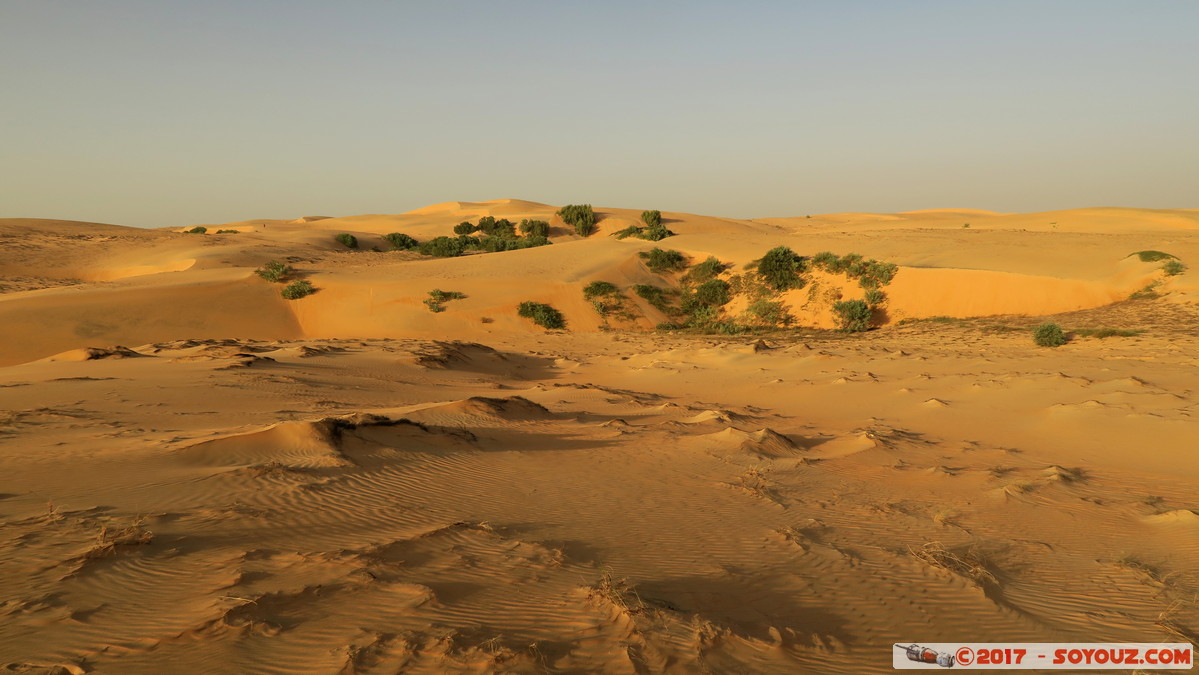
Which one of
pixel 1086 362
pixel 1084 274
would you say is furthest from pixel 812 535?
pixel 1084 274

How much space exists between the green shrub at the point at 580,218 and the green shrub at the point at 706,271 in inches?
857

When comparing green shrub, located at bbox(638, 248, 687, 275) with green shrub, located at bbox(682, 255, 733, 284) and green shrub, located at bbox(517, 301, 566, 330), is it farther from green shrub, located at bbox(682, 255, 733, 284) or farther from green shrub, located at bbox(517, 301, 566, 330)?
green shrub, located at bbox(517, 301, 566, 330)

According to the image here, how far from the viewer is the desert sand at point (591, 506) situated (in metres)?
3.65

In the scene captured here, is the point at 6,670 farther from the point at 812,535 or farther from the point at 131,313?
the point at 131,313

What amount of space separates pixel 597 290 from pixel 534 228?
22544 millimetres

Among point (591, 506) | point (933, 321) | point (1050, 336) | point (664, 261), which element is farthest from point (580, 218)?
point (591, 506)

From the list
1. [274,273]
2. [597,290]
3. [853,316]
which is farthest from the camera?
[274,273]

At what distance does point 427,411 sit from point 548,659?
5630mm

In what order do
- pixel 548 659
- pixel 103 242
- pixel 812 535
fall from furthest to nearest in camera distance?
pixel 103 242 → pixel 812 535 → pixel 548 659

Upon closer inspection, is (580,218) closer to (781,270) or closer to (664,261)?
(664,261)

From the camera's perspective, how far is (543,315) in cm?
2317

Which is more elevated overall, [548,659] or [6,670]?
[6,670]

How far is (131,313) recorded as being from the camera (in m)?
20.2

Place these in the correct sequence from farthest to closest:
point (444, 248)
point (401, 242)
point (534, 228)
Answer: point (534, 228)
point (401, 242)
point (444, 248)
